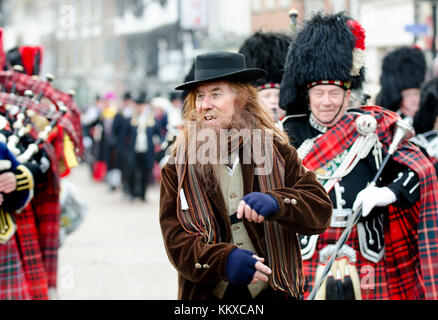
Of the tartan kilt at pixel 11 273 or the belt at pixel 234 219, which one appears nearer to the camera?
the belt at pixel 234 219

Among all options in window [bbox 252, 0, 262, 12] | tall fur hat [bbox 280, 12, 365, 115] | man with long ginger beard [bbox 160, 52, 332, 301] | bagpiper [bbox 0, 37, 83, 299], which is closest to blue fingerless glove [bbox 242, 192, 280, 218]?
man with long ginger beard [bbox 160, 52, 332, 301]

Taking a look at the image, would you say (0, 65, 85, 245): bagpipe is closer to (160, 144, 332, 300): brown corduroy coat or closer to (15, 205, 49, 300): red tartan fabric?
(15, 205, 49, 300): red tartan fabric

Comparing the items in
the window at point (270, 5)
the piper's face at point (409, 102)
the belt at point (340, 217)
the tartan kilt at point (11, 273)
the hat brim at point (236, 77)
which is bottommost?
the tartan kilt at point (11, 273)

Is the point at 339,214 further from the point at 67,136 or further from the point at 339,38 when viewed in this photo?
the point at 67,136

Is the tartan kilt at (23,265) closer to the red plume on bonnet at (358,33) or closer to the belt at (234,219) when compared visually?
the belt at (234,219)

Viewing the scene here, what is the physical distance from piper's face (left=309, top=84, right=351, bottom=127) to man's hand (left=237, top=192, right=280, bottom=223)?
1.49 meters

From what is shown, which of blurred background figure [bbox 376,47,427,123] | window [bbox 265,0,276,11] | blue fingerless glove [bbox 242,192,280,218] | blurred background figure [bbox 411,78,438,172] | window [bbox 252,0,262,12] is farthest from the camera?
window [bbox 252,0,262,12]

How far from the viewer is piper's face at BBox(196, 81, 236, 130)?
3.10m

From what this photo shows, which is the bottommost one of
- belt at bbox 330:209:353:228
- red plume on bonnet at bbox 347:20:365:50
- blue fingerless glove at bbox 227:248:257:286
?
belt at bbox 330:209:353:228

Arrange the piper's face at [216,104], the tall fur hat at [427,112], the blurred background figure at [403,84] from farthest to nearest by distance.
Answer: the blurred background figure at [403,84] → the tall fur hat at [427,112] → the piper's face at [216,104]

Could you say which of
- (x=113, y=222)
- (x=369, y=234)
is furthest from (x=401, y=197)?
(x=113, y=222)

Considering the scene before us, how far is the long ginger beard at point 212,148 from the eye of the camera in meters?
3.07

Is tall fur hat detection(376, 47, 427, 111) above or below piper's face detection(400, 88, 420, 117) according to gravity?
above

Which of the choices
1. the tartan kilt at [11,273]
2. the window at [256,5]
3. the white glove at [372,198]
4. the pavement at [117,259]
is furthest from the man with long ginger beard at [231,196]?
the window at [256,5]
